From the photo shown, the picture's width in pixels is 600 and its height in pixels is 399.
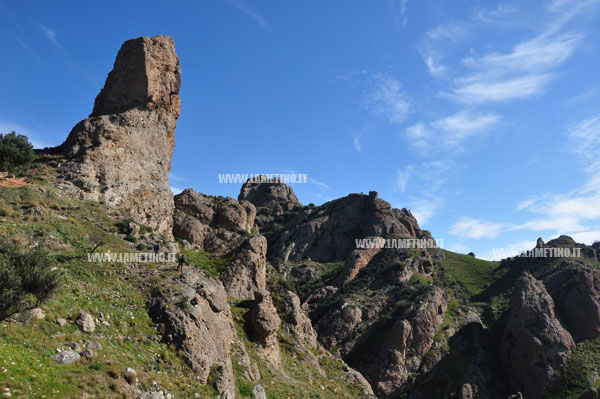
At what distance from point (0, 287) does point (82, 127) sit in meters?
27.4

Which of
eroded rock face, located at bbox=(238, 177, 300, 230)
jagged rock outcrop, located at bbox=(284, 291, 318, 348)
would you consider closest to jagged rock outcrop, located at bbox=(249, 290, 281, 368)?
jagged rock outcrop, located at bbox=(284, 291, 318, 348)

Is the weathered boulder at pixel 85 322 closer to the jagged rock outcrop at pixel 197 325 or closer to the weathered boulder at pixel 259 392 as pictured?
the jagged rock outcrop at pixel 197 325

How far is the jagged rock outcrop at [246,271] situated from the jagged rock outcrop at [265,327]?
3.64m

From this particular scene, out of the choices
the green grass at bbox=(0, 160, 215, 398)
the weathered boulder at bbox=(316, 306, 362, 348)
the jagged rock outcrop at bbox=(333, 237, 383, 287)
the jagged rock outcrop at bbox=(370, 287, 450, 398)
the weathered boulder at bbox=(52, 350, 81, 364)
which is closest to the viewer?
the green grass at bbox=(0, 160, 215, 398)

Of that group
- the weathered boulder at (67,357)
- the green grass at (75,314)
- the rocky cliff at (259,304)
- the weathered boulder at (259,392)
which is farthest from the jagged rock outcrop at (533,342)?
the weathered boulder at (67,357)

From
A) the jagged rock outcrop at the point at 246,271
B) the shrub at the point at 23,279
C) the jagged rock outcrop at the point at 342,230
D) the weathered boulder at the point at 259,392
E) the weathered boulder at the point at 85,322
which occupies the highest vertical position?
the jagged rock outcrop at the point at 342,230

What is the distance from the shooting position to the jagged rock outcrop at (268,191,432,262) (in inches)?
A: 4215

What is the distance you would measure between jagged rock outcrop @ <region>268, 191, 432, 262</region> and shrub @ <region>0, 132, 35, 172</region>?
243 ft

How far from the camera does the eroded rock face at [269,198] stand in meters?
148

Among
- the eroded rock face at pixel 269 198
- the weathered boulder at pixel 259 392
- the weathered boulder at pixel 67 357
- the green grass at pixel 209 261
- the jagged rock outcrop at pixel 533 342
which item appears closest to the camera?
the weathered boulder at pixel 67 357

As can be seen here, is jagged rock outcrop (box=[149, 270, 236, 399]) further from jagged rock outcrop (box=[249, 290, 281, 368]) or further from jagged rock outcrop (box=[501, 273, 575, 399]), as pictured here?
jagged rock outcrop (box=[501, 273, 575, 399])

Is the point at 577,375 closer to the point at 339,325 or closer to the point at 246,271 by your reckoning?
the point at 339,325

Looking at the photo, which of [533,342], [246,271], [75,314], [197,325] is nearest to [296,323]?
[246,271]

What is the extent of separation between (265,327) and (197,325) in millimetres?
11439
